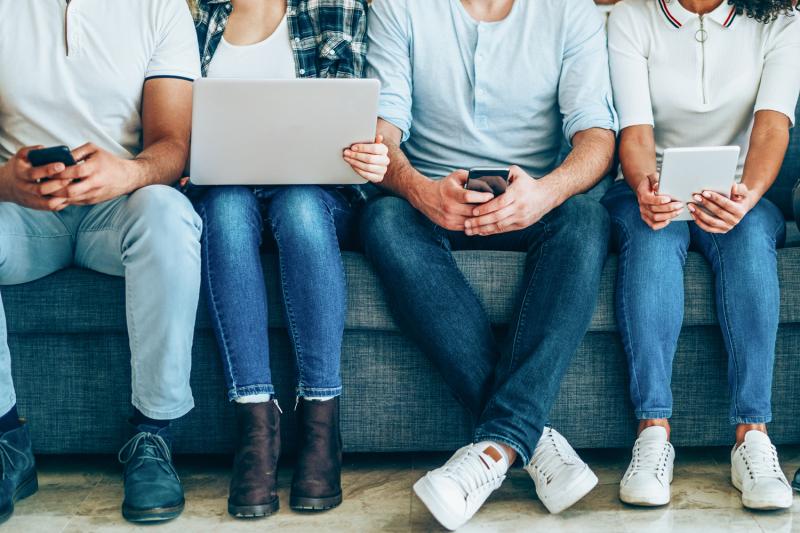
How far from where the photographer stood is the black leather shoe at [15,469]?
5.09 feet

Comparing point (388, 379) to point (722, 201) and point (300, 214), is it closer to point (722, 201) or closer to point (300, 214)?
point (300, 214)

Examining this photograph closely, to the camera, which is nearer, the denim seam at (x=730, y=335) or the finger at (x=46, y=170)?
the finger at (x=46, y=170)

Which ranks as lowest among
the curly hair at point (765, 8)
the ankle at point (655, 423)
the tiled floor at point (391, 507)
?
the tiled floor at point (391, 507)

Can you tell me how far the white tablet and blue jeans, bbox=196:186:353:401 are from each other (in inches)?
23.7

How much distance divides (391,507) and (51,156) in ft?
2.70

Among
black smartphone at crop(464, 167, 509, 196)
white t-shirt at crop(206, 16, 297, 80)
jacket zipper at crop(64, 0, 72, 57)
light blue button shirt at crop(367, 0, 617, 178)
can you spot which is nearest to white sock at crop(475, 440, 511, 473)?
black smartphone at crop(464, 167, 509, 196)

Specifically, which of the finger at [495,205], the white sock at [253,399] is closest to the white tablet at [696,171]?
the finger at [495,205]

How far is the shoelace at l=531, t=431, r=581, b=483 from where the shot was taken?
5.14 feet

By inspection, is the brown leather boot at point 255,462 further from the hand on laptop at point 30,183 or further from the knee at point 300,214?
the hand on laptop at point 30,183

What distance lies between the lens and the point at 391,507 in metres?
1.59

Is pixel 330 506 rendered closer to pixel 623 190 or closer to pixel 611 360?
pixel 611 360

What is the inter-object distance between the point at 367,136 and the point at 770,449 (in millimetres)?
901

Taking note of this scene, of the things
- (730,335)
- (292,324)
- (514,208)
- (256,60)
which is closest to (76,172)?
(292,324)

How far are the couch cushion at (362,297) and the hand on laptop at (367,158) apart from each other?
18cm
